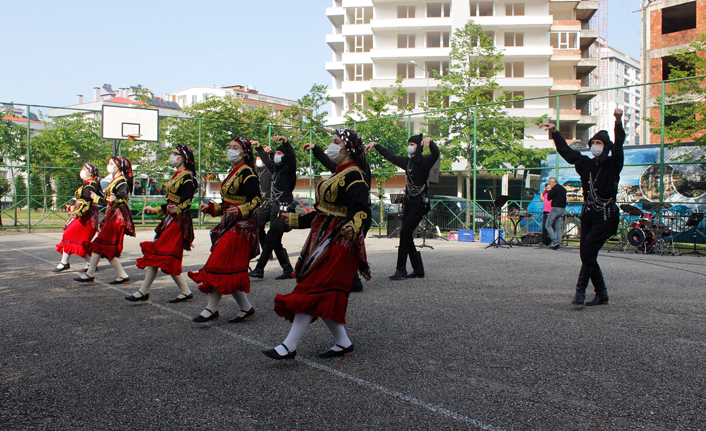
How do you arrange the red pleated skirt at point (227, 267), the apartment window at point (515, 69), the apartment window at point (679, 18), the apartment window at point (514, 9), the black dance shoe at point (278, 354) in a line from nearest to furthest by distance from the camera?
the black dance shoe at point (278, 354)
the red pleated skirt at point (227, 267)
the apartment window at point (679, 18)
the apartment window at point (515, 69)
the apartment window at point (514, 9)

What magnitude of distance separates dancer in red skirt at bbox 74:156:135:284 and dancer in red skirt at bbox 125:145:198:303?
1374 mm

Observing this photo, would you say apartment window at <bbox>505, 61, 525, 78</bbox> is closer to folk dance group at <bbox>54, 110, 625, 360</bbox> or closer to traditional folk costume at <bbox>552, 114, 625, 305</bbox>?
folk dance group at <bbox>54, 110, 625, 360</bbox>

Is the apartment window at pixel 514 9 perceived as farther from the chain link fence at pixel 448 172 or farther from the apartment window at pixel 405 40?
the chain link fence at pixel 448 172

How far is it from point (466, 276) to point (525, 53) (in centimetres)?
4344

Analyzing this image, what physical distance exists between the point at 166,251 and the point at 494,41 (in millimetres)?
48491

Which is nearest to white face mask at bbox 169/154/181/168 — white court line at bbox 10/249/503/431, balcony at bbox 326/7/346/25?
white court line at bbox 10/249/503/431

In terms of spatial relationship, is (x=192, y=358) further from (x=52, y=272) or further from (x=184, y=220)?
(x=52, y=272)

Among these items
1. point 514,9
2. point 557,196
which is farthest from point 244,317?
point 514,9

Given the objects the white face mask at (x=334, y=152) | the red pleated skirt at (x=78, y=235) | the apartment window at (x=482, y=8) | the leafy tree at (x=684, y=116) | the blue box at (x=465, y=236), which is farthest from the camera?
the apartment window at (x=482, y=8)

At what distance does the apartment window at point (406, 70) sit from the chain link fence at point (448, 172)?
82.3 feet

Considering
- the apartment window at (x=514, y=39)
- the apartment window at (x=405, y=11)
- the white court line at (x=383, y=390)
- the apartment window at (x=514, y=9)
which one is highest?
the apartment window at (x=405, y=11)

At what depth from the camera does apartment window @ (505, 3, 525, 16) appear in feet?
164

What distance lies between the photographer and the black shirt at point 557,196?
1490 centimetres

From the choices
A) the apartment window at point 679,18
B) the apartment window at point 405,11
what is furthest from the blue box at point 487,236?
the apartment window at point 405,11
